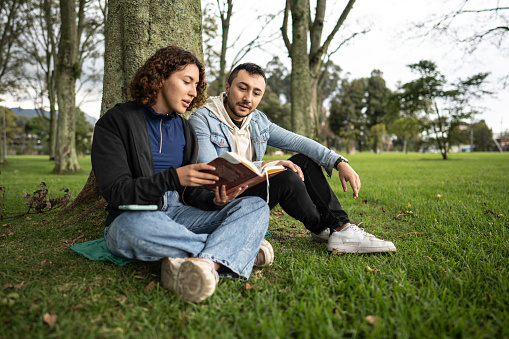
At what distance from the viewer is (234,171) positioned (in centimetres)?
193

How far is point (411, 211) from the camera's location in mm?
4430

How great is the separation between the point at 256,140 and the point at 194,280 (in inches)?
62.9

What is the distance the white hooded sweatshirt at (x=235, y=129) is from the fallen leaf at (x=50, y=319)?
1.82 meters

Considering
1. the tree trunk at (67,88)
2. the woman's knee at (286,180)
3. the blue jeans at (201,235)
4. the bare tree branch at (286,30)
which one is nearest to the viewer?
the blue jeans at (201,235)

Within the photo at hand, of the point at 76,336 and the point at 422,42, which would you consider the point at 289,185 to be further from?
the point at 422,42

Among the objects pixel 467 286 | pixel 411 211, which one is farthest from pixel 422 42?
pixel 467 286

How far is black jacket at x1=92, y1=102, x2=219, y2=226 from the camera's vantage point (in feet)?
6.06

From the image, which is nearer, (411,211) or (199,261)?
(199,261)

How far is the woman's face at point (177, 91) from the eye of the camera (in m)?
2.31

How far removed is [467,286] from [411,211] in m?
2.60

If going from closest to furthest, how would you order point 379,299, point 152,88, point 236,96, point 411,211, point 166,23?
1. point 379,299
2. point 152,88
3. point 236,96
4. point 166,23
5. point 411,211

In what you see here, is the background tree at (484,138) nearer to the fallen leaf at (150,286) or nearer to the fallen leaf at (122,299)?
the fallen leaf at (150,286)

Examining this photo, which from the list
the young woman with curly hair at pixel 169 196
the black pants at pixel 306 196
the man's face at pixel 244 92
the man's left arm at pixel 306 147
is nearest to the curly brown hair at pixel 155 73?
the young woman with curly hair at pixel 169 196

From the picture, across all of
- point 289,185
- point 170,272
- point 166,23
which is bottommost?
point 170,272
